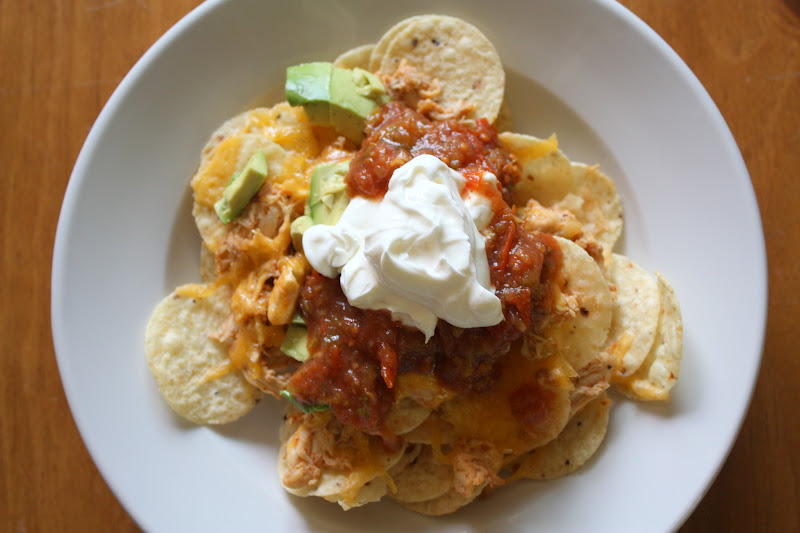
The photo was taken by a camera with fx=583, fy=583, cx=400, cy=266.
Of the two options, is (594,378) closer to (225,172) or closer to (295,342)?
(295,342)

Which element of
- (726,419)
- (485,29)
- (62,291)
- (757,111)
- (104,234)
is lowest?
(726,419)

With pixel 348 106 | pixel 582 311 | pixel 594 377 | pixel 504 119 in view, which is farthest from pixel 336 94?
pixel 594 377

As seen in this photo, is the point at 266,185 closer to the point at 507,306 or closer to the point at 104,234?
the point at 104,234

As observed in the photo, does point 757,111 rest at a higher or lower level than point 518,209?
higher

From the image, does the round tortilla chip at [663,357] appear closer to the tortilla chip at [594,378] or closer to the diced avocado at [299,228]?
the tortilla chip at [594,378]

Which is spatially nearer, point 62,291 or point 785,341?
point 62,291

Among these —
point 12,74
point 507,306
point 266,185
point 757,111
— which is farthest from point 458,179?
point 12,74

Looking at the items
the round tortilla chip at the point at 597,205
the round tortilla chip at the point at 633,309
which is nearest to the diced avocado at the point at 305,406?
the round tortilla chip at the point at 633,309

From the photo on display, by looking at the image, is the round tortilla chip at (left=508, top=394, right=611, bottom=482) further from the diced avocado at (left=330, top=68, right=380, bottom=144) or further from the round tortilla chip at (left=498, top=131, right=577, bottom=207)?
the diced avocado at (left=330, top=68, right=380, bottom=144)

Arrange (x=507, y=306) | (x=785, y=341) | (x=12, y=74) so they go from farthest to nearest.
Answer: (x=12, y=74) → (x=785, y=341) → (x=507, y=306)
